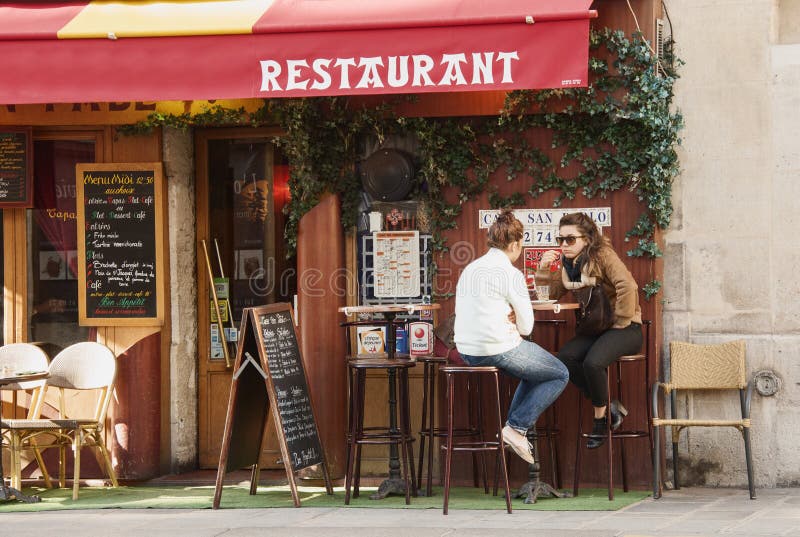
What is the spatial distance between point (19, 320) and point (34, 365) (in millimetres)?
533

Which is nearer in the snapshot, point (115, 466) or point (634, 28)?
point (634, 28)

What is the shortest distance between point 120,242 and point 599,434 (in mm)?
3767

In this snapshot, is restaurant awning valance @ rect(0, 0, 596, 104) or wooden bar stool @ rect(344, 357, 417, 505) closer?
restaurant awning valance @ rect(0, 0, 596, 104)

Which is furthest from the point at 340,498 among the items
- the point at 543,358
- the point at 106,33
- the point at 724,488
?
the point at 106,33

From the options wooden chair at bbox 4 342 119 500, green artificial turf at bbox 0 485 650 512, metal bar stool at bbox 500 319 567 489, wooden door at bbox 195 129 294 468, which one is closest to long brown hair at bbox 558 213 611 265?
metal bar stool at bbox 500 319 567 489

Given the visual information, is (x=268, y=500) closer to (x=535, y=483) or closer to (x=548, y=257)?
(x=535, y=483)

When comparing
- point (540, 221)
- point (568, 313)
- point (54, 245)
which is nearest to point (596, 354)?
point (568, 313)

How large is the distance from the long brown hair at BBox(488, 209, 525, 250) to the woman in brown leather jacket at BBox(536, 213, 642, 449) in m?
0.65

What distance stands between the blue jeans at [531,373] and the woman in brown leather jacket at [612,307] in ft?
1.21

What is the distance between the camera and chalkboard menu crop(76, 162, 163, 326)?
9086 mm

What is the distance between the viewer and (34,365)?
8.92m

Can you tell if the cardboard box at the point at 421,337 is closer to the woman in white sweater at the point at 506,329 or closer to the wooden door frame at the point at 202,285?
the woman in white sweater at the point at 506,329

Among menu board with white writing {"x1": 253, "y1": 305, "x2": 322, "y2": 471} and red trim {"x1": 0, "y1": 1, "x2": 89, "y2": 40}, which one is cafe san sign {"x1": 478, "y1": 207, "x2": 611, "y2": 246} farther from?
red trim {"x1": 0, "y1": 1, "x2": 89, "y2": 40}

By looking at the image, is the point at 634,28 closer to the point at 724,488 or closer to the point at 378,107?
the point at 378,107
